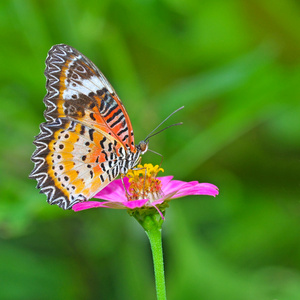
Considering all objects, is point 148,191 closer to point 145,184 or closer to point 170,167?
point 145,184

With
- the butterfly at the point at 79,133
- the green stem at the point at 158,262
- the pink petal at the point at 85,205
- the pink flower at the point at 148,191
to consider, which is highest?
the butterfly at the point at 79,133

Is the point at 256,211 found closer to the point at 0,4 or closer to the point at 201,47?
the point at 201,47

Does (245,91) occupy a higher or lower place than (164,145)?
higher

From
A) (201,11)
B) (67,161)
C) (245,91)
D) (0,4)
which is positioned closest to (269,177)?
(245,91)

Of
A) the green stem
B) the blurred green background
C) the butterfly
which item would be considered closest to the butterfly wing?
the butterfly

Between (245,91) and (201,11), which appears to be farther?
(201,11)

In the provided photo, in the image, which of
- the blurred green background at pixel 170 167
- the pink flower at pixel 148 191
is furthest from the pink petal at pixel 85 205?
the blurred green background at pixel 170 167

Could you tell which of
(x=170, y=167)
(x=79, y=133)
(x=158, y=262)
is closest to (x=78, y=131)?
(x=79, y=133)

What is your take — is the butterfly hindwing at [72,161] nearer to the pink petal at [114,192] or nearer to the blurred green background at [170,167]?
the pink petal at [114,192]

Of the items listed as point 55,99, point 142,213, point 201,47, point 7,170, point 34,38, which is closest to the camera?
point 142,213
